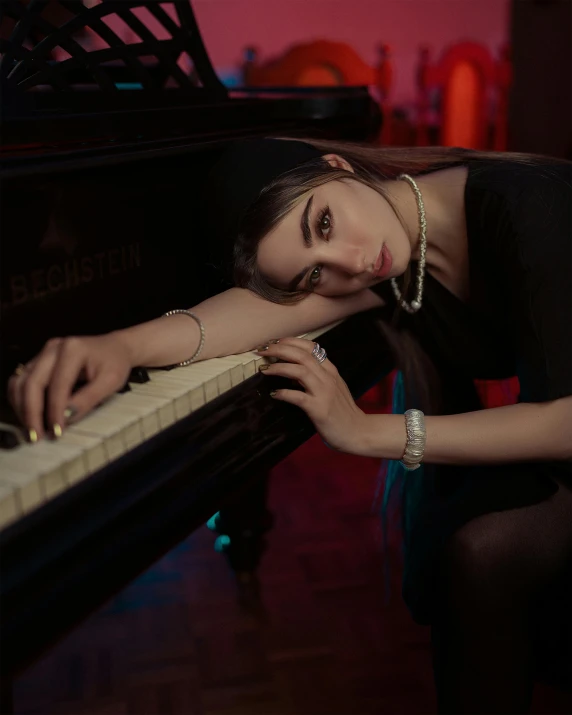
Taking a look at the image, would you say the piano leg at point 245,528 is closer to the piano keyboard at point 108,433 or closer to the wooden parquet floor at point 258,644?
the wooden parquet floor at point 258,644

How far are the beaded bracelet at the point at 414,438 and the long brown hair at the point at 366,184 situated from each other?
30cm

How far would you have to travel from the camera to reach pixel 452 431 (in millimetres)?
1229

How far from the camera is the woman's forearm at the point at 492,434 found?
1214mm

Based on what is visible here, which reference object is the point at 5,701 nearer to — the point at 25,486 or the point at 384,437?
the point at 25,486

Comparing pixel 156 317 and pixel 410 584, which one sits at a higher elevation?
pixel 156 317

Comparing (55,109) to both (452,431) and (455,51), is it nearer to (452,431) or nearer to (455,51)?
(452,431)

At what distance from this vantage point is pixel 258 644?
6.59 ft

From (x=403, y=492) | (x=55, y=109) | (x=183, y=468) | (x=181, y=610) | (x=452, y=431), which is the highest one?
(x=55, y=109)

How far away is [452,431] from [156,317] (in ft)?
1.66

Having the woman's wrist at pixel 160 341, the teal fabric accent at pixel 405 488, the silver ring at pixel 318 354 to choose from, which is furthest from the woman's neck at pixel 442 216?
the woman's wrist at pixel 160 341

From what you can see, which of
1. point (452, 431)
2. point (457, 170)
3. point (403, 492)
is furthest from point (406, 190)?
point (403, 492)

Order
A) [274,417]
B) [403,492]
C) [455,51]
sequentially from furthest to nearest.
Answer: [455,51], [403,492], [274,417]

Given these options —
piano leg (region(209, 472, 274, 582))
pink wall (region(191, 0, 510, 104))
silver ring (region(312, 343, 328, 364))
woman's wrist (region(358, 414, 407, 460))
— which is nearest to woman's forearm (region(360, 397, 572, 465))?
woman's wrist (region(358, 414, 407, 460))

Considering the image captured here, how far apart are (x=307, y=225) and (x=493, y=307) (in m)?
0.47
